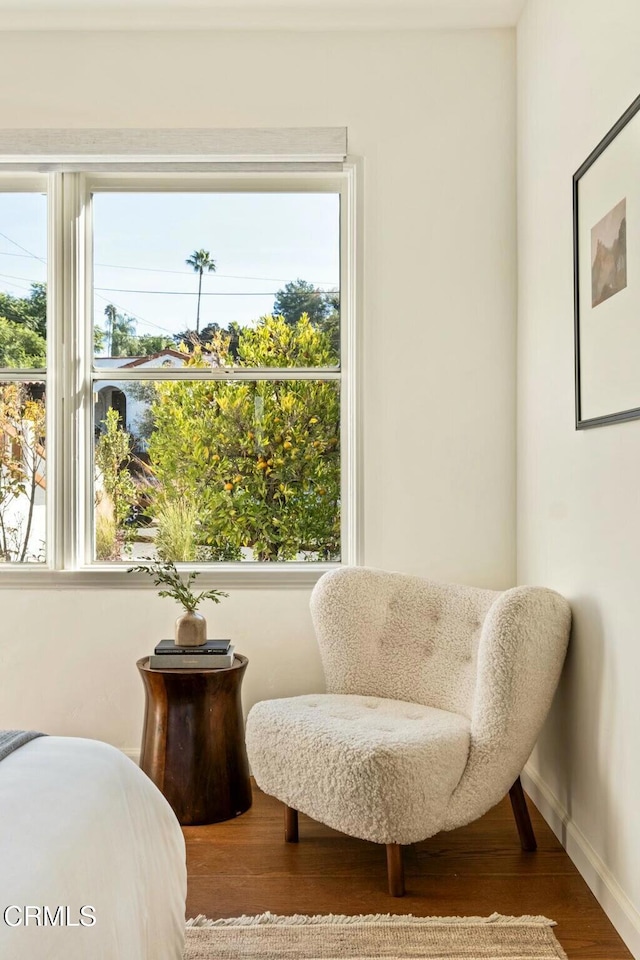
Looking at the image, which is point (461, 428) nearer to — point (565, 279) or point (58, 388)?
point (565, 279)

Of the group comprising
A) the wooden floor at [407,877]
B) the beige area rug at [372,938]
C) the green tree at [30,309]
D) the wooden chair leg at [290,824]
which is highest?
the green tree at [30,309]

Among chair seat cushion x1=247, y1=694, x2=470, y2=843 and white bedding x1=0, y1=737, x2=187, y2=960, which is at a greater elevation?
white bedding x1=0, y1=737, x2=187, y2=960

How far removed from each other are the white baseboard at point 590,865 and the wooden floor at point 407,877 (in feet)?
0.08

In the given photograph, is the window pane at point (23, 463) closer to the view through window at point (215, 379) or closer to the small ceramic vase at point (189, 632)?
the view through window at point (215, 379)

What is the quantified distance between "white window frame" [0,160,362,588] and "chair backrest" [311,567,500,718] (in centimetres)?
38

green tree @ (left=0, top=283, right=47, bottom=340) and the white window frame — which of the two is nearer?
the white window frame

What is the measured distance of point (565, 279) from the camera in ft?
7.73

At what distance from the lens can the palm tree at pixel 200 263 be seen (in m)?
3.09

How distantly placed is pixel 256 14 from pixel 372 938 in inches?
117

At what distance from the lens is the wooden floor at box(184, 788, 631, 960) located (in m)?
1.94

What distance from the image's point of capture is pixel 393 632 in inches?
102

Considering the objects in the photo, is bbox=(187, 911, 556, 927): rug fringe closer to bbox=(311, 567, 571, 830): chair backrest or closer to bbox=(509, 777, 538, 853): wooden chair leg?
bbox=(311, 567, 571, 830): chair backrest

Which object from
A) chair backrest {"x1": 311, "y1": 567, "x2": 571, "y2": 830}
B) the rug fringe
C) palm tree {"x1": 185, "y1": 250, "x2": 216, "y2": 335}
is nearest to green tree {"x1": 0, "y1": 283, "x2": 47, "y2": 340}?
palm tree {"x1": 185, "y1": 250, "x2": 216, "y2": 335}

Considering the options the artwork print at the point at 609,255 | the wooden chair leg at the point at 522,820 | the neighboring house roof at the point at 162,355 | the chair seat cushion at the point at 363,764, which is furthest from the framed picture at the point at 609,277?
the neighboring house roof at the point at 162,355
